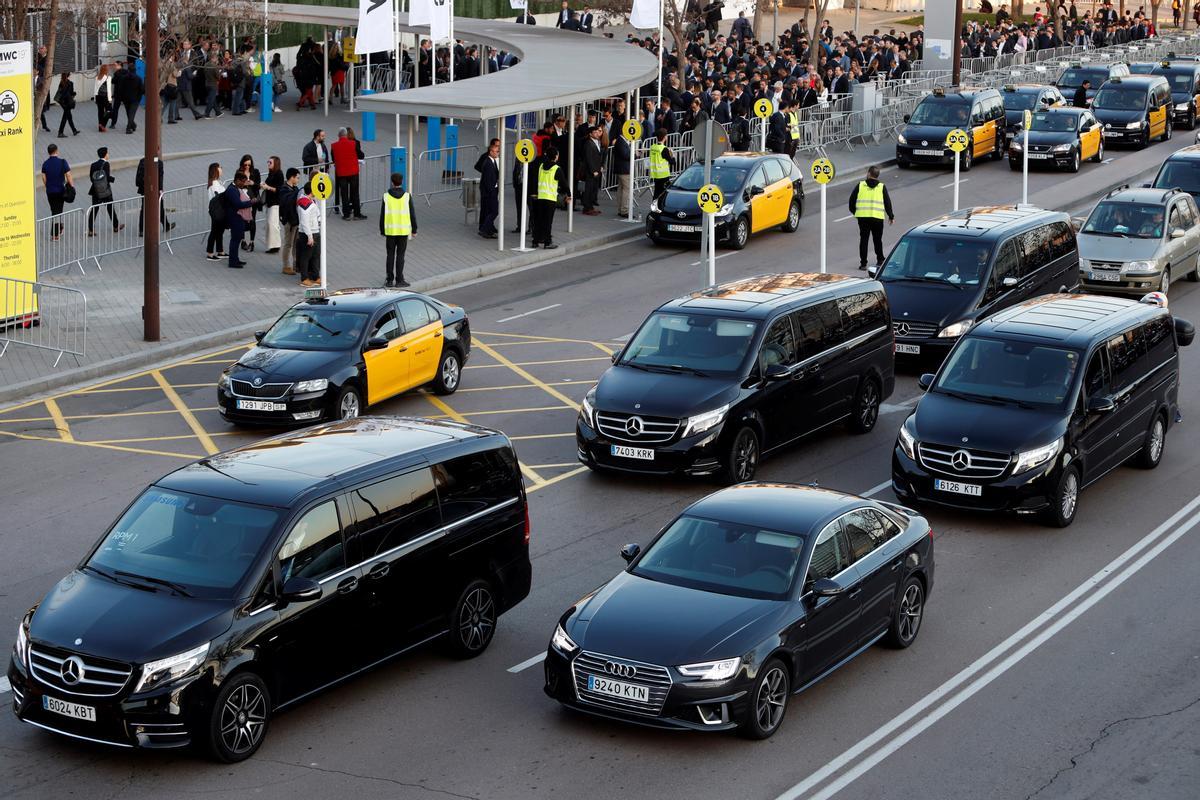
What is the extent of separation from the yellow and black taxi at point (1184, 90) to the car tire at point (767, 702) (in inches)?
1534

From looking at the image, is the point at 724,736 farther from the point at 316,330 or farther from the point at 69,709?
the point at 316,330

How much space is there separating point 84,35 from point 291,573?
37.3m

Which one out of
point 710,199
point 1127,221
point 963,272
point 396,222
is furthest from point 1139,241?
point 396,222

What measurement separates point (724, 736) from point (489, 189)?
820 inches

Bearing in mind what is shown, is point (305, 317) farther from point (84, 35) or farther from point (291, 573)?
point (84, 35)

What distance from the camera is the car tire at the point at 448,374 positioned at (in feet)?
70.2

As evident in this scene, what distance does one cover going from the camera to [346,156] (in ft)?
104

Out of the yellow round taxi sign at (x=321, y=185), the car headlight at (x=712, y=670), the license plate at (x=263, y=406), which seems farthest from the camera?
the yellow round taxi sign at (x=321, y=185)

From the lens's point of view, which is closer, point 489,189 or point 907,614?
point 907,614

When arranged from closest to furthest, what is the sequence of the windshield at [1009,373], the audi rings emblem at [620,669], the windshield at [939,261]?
1. the audi rings emblem at [620,669]
2. the windshield at [1009,373]
3. the windshield at [939,261]

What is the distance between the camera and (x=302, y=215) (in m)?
26.8

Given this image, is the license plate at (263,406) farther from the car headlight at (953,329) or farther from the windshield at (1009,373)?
the car headlight at (953,329)

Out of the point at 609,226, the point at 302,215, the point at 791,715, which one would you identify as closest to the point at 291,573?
the point at 791,715

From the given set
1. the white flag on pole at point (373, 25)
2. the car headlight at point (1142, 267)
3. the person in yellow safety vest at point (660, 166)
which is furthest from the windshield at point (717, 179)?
the car headlight at point (1142, 267)
